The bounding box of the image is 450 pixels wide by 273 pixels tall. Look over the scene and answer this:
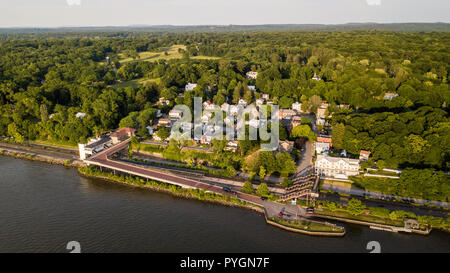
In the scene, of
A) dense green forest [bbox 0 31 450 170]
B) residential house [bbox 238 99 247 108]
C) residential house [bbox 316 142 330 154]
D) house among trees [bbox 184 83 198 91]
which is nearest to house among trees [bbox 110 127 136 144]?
dense green forest [bbox 0 31 450 170]

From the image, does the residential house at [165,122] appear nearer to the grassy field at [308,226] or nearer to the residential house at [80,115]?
the residential house at [80,115]

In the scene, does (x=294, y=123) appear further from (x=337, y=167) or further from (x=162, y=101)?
(x=162, y=101)

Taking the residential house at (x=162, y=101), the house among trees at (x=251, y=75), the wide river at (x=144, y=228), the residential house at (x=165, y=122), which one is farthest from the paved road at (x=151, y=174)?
the house among trees at (x=251, y=75)

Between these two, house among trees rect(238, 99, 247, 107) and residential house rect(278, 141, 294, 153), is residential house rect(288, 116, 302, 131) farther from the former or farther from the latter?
house among trees rect(238, 99, 247, 107)

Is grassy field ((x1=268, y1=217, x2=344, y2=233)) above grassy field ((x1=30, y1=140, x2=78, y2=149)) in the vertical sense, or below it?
below

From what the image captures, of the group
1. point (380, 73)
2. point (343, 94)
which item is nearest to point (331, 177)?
point (343, 94)
